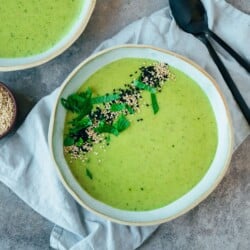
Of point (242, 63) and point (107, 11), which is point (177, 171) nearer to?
point (242, 63)

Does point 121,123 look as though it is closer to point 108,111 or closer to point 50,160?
point 108,111

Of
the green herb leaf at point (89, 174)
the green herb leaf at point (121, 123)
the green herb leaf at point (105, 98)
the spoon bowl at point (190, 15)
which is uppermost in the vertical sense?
the spoon bowl at point (190, 15)

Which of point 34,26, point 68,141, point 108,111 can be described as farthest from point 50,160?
point 34,26

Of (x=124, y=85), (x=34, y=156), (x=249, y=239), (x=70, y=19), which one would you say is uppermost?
(x=70, y=19)

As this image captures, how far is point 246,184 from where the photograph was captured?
4.36 feet

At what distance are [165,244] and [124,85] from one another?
1.23 feet

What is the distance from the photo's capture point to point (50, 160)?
1275mm

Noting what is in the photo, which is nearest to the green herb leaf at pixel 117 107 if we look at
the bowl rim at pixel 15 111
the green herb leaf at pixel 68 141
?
the green herb leaf at pixel 68 141

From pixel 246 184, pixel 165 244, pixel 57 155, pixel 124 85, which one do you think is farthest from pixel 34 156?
pixel 246 184

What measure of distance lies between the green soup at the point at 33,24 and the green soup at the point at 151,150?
13 centimetres

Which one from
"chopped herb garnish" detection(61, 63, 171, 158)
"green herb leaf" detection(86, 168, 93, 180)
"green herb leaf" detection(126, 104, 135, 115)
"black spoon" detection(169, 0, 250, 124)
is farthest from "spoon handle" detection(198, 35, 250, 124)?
"green herb leaf" detection(86, 168, 93, 180)

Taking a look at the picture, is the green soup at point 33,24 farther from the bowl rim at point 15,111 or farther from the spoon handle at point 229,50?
the spoon handle at point 229,50

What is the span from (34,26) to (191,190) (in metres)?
0.50

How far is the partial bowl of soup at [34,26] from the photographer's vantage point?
4.18ft
